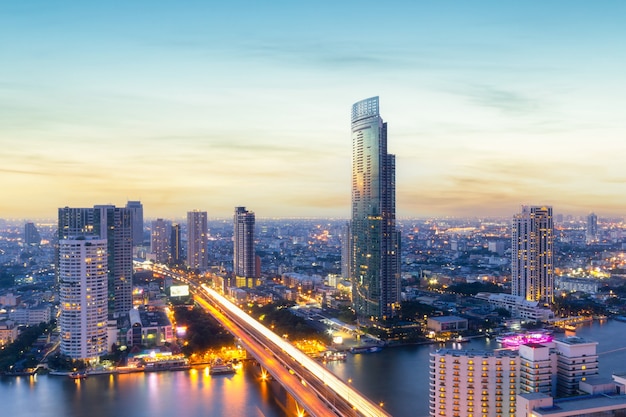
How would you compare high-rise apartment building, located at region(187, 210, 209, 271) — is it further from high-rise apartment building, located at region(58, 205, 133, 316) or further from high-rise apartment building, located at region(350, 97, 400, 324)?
high-rise apartment building, located at region(350, 97, 400, 324)

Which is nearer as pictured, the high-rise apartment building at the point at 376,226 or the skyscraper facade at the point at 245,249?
the high-rise apartment building at the point at 376,226

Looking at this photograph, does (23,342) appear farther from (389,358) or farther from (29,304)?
(389,358)

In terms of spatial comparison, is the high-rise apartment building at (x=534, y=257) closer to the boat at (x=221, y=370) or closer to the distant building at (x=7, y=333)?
the boat at (x=221, y=370)

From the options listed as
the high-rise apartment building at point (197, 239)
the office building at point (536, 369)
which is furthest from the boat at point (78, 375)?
the high-rise apartment building at point (197, 239)

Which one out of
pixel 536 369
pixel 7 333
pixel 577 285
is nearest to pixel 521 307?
pixel 577 285

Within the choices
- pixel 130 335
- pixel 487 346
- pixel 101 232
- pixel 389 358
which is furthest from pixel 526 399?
pixel 101 232

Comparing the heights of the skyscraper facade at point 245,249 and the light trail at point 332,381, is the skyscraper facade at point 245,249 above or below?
above
